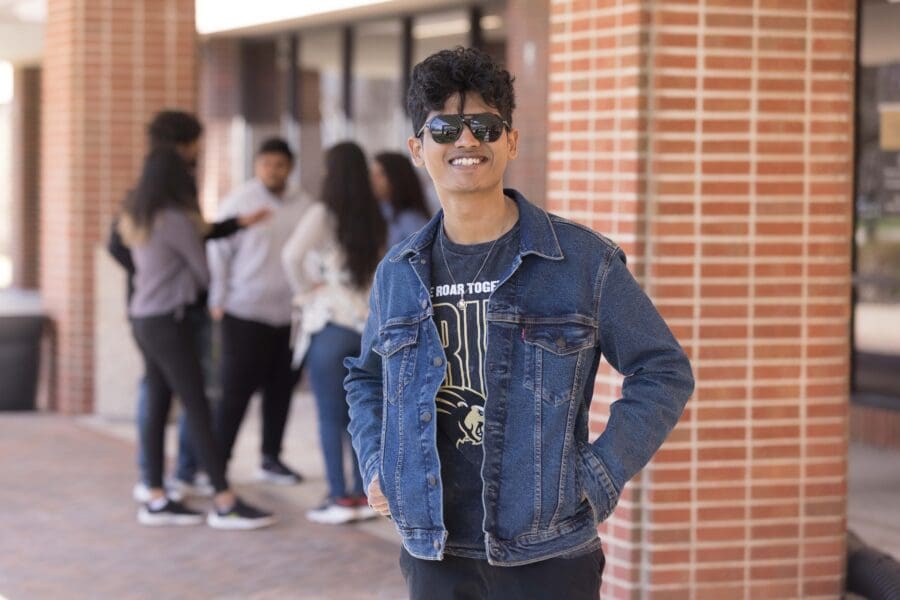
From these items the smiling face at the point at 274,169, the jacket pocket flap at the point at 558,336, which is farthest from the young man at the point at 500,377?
the smiling face at the point at 274,169

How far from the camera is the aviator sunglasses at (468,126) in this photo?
9.59ft

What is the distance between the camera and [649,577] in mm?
5203

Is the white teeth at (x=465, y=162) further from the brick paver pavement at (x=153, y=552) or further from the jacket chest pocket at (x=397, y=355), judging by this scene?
the brick paver pavement at (x=153, y=552)

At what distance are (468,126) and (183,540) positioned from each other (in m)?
4.52

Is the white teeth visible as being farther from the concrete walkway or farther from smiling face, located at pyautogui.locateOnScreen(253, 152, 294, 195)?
smiling face, located at pyautogui.locateOnScreen(253, 152, 294, 195)

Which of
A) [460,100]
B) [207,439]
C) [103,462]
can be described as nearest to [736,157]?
[460,100]

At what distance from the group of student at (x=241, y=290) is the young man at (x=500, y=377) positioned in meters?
3.98

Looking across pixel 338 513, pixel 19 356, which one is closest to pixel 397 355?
pixel 338 513

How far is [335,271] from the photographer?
7.05 meters

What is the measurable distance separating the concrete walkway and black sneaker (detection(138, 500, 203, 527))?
0.27 ft

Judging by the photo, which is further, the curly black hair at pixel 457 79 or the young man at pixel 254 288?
the young man at pixel 254 288

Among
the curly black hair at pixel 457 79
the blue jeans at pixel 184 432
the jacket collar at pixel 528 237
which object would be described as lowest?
the blue jeans at pixel 184 432

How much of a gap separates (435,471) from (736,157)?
106 inches

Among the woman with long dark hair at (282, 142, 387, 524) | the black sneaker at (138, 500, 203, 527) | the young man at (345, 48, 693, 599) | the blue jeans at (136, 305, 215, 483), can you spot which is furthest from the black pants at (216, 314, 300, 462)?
the young man at (345, 48, 693, 599)
